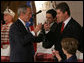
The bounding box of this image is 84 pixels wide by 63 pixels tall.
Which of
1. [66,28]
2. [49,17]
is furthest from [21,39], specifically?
[49,17]

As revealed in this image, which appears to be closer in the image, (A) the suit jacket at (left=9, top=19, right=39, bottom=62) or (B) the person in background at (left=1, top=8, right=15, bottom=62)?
(A) the suit jacket at (left=9, top=19, right=39, bottom=62)

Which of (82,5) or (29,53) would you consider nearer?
(29,53)

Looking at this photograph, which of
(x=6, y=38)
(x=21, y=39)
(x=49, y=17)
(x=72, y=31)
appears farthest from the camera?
(x=6, y=38)

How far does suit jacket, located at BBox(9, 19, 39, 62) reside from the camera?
297 centimetres

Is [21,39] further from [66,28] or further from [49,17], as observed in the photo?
[49,17]

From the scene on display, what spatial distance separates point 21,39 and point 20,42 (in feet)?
0.22

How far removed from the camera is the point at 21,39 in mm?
2965

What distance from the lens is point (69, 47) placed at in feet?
7.82

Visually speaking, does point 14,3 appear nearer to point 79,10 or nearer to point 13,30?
point 79,10

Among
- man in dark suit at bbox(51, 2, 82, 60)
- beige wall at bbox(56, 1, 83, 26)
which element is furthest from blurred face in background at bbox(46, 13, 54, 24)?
beige wall at bbox(56, 1, 83, 26)

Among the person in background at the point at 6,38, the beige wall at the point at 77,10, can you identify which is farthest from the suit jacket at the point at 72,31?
the beige wall at the point at 77,10

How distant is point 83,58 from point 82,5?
1.01m

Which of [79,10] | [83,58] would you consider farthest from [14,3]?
[83,58]

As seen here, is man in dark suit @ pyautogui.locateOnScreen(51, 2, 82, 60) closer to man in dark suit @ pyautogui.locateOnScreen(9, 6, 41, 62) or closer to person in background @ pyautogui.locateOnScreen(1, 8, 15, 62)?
man in dark suit @ pyautogui.locateOnScreen(9, 6, 41, 62)
